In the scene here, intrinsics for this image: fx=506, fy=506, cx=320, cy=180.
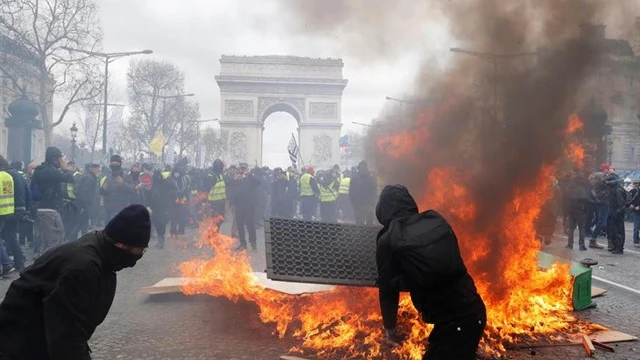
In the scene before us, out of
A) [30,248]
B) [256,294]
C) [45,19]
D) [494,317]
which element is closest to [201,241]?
[30,248]

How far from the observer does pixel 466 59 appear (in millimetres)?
6660

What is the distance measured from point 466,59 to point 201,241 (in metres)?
7.96

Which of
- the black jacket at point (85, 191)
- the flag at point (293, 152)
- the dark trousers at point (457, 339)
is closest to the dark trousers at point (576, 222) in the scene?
the flag at point (293, 152)

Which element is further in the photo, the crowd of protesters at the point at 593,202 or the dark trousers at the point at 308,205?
the dark trousers at the point at 308,205

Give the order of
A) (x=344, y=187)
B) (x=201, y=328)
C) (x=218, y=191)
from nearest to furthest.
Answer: (x=201, y=328)
(x=218, y=191)
(x=344, y=187)

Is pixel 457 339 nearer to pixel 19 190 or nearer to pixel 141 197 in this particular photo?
pixel 19 190

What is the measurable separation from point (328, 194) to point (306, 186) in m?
0.82

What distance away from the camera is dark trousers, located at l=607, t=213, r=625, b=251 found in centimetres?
1119

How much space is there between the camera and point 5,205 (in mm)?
8070

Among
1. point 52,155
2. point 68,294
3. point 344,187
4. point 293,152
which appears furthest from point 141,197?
point 68,294

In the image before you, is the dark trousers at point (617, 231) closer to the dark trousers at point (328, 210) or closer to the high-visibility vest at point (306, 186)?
the dark trousers at point (328, 210)

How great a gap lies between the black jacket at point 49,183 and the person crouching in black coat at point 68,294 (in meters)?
8.07

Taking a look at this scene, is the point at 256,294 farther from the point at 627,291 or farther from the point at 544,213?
the point at 627,291

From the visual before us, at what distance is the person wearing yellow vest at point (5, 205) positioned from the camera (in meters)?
7.95
